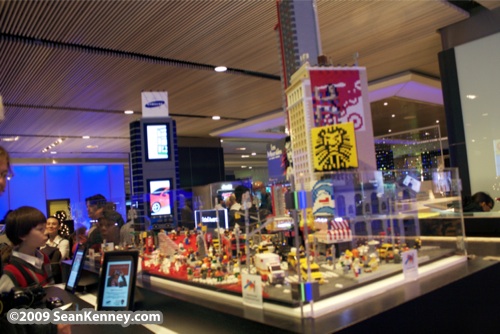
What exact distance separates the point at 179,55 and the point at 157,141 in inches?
85.9

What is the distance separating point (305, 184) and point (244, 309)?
606 mm

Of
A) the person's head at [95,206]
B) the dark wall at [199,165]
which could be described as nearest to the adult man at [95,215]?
the person's head at [95,206]

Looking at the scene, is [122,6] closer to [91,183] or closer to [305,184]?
[305,184]

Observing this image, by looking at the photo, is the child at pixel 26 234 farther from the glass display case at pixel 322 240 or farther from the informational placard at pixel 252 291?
the informational placard at pixel 252 291

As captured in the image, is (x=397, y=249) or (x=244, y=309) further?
(x=397, y=249)

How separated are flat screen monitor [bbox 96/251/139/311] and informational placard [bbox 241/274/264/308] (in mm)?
804

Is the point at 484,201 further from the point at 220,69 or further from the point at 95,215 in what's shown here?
the point at 95,215

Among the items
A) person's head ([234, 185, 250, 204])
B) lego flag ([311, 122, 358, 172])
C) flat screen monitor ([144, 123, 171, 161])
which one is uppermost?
flat screen monitor ([144, 123, 171, 161])

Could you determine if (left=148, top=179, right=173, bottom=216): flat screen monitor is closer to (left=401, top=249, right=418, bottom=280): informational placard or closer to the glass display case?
the glass display case

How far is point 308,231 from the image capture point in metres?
1.81

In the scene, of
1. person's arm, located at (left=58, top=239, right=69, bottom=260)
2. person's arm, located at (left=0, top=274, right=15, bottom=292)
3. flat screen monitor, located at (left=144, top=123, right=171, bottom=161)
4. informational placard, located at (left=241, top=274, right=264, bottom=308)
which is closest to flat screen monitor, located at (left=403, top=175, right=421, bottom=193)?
informational placard, located at (left=241, top=274, right=264, bottom=308)

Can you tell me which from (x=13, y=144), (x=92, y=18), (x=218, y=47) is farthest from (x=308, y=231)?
(x=13, y=144)

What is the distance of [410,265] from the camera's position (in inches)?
87.9

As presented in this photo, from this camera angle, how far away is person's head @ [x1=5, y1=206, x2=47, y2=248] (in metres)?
2.84
